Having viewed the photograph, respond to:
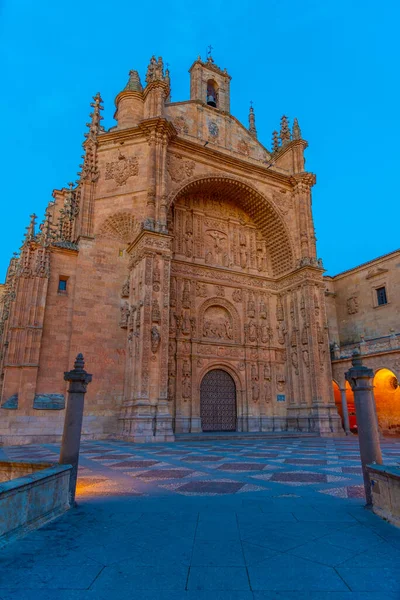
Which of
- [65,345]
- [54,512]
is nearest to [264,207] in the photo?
[65,345]

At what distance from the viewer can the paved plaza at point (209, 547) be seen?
246cm

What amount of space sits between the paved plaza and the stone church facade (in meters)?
10.0

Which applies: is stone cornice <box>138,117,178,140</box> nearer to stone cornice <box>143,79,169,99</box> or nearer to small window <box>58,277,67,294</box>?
stone cornice <box>143,79,169,99</box>

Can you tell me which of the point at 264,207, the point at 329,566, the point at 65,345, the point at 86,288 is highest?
the point at 264,207

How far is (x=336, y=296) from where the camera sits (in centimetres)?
2822

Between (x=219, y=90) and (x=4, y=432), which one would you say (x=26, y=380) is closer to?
(x=4, y=432)

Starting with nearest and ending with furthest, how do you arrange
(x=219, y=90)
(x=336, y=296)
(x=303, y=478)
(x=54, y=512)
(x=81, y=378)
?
(x=54, y=512), (x=81, y=378), (x=303, y=478), (x=219, y=90), (x=336, y=296)

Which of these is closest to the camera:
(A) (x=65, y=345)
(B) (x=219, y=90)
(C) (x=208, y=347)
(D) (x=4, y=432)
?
(D) (x=4, y=432)

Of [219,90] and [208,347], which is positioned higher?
[219,90]

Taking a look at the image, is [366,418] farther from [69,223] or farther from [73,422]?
[69,223]

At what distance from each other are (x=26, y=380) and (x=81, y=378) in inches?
453

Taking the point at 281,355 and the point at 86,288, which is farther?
the point at 281,355

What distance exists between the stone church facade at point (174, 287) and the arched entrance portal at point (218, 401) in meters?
0.07

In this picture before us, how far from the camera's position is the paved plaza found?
2.46m
